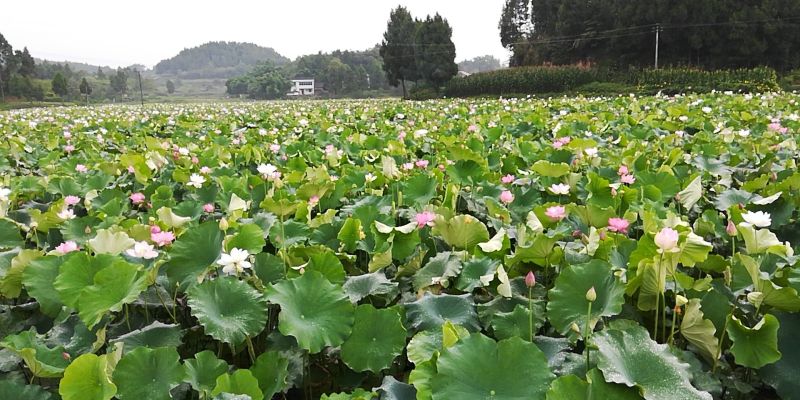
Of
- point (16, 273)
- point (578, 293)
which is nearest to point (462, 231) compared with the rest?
point (578, 293)

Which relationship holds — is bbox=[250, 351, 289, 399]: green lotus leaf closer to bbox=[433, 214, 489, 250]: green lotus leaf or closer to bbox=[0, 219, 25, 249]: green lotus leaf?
bbox=[433, 214, 489, 250]: green lotus leaf

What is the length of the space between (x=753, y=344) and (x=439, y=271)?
25.1 inches

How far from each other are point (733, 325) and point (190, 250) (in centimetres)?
113

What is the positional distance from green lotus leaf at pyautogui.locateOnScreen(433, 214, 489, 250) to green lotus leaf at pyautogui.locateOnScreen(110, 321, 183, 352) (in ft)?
2.19

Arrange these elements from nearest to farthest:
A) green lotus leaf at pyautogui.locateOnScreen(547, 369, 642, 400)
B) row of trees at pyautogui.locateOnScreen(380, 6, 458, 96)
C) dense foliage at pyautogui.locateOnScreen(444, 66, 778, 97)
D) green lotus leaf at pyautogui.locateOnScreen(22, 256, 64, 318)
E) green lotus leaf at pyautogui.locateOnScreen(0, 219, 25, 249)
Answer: green lotus leaf at pyautogui.locateOnScreen(547, 369, 642, 400)
green lotus leaf at pyautogui.locateOnScreen(22, 256, 64, 318)
green lotus leaf at pyautogui.locateOnScreen(0, 219, 25, 249)
dense foliage at pyautogui.locateOnScreen(444, 66, 778, 97)
row of trees at pyautogui.locateOnScreen(380, 6, 458, 96)

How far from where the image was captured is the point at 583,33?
3170cm

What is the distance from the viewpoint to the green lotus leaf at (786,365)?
3.21ft

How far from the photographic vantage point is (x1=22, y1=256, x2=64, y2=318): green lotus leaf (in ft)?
4.19

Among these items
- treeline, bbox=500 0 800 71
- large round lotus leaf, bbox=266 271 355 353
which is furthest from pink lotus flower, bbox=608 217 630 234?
treeline, bbox=500 0 800 71

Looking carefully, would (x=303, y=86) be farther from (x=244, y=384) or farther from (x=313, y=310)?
(x=244, y=384)

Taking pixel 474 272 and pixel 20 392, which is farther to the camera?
pixel 474 272

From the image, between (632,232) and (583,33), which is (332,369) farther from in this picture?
(583,33)

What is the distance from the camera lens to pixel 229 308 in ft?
3.69

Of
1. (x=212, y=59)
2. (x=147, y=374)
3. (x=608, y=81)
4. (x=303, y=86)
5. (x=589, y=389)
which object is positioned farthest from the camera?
(x=212, y=59)
